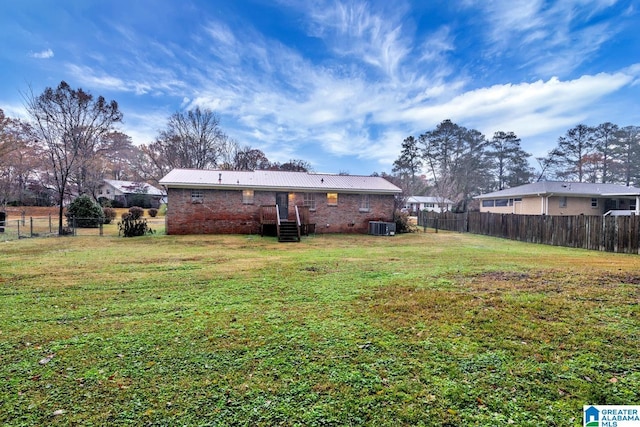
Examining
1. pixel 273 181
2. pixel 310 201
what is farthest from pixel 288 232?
pixel 273 181

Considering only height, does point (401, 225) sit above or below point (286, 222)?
below

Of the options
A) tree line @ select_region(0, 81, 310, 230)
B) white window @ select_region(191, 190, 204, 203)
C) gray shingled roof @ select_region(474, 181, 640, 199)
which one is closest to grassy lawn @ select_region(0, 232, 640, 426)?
white window @ select_region(191, 190, 204, 203)

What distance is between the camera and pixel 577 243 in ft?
42.8

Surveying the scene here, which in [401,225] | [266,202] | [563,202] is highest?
[563,202]

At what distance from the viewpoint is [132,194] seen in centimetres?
3666

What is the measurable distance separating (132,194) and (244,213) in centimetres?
2738

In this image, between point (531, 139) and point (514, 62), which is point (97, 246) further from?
point (531, 139)

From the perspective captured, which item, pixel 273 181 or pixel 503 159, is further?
pixel 503 159

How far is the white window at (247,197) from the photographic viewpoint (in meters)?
17.2

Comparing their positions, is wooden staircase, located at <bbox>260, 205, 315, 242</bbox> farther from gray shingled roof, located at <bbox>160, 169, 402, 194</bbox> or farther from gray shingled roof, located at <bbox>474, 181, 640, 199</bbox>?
gray shingled roof, located at <bbox>474, 181, 640, 199</bbox>

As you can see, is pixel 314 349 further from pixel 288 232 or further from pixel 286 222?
pixel 286 222

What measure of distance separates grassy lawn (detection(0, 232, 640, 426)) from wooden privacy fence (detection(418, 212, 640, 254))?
6.60 metres

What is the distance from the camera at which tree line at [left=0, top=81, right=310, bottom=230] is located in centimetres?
1859

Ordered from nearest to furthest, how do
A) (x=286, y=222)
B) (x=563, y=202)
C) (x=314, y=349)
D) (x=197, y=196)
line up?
(x=314, y=349)
(x=286, y=222)
(x=197, y=196)
(x=563, y=202)
